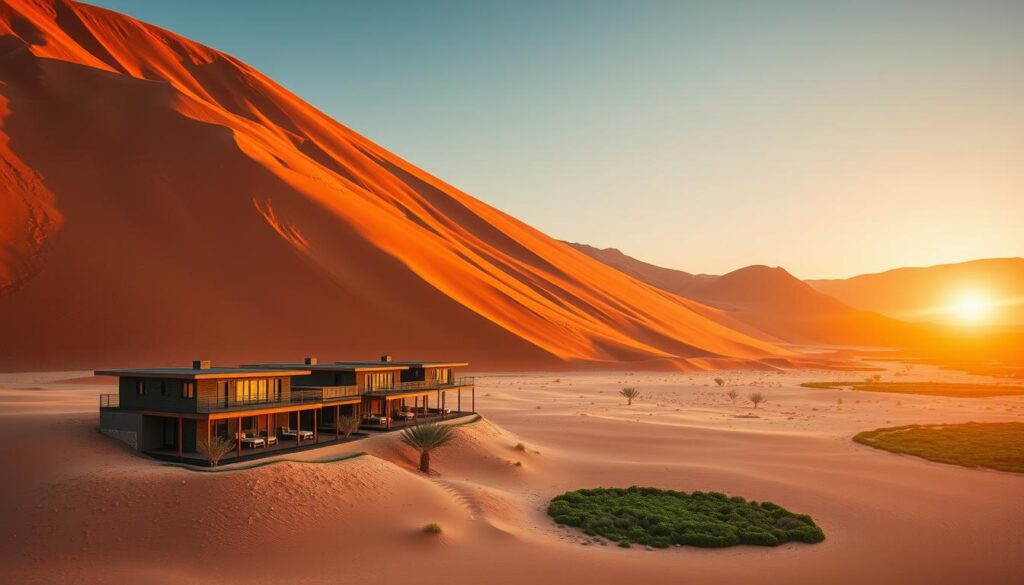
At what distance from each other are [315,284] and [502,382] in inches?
1030

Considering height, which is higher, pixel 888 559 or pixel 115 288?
pixel 115 288

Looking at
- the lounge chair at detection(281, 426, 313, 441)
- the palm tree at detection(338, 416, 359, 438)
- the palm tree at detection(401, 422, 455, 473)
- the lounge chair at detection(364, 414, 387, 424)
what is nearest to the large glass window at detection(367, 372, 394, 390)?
the lounge chair at detection(364, 414, 387, 424)

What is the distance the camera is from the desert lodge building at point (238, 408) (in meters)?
24.1

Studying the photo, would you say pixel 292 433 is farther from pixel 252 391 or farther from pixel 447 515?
pixel 447 515

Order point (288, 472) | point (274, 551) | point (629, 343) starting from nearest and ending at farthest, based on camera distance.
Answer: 1. point (274, 551)
2. point (288, 472)
3. point (629, 343)

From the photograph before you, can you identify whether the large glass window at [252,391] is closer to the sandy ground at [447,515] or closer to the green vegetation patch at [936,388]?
the sandy ground at [447,515]

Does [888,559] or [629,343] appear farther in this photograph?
[629,343]

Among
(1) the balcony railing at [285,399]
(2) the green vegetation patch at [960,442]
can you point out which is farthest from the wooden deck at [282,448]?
(2) the green vegetation patch at [960,442]

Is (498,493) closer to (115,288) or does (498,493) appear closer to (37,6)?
(115,288)

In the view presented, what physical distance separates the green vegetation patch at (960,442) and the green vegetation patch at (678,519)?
14.7 metres

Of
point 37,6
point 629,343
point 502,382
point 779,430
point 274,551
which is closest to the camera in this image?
point 274,551

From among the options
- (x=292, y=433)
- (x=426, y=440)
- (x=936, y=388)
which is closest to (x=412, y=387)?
(x=292, y=433)

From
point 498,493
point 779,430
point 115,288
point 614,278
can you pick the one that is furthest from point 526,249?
point 498,493

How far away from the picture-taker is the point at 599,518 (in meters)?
22.2
